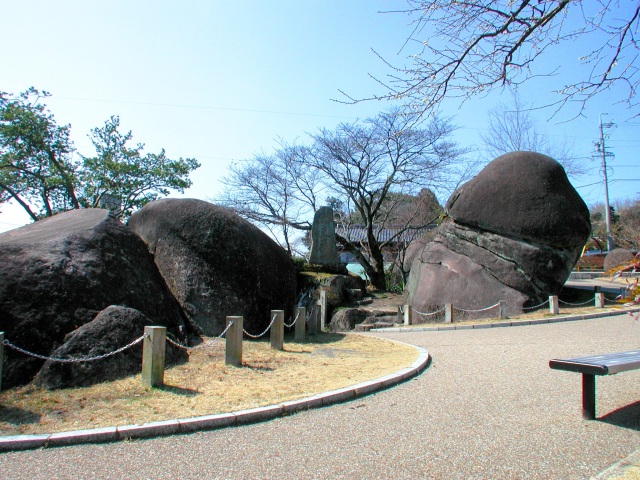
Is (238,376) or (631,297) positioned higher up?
(631,297)

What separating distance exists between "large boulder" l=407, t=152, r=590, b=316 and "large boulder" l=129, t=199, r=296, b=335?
268 inches

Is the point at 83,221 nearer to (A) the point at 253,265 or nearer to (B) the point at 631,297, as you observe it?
(A) the point at 253,265

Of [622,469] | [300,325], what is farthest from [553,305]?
[622,469]

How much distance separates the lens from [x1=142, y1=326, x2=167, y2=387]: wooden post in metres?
5.75

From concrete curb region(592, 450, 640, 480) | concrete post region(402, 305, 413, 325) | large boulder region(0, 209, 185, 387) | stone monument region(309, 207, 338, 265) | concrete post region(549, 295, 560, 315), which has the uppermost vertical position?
stone monument region(309, 207, 338, 265)

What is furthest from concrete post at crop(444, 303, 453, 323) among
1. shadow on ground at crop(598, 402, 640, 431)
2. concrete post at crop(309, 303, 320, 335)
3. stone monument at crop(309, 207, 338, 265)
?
shadow on ground at crop(598, 402, 640, 431)

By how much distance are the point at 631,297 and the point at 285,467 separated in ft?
9.00

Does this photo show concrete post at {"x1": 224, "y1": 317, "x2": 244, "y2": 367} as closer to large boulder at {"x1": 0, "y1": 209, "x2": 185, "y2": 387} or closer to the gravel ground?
large boulder at {"x1": 0, "y1": 209, "x2": 185, "y2": 387}

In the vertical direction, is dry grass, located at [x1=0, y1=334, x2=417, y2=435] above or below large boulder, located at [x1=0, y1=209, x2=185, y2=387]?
below

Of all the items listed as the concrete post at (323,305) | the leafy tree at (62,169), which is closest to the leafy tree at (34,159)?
the leafy tree at (62,169)

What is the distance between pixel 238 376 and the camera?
6605 millimetres

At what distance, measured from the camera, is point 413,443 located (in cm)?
412

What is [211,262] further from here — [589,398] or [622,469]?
[622,469]

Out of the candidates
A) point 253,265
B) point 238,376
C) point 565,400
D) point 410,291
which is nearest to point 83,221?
point 253,265
